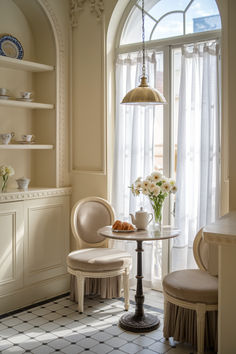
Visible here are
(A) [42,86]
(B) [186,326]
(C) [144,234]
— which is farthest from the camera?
(A) [42,86]

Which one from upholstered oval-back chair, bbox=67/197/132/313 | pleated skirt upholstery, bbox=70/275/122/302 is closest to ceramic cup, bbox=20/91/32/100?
upholstered oval-back chair, bbox=67/197/132/313

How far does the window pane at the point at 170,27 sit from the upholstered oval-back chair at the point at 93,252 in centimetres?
161

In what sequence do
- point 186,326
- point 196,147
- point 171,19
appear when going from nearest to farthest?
point 186,326, point 196,147, point 171,19

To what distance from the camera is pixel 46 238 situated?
4.29m

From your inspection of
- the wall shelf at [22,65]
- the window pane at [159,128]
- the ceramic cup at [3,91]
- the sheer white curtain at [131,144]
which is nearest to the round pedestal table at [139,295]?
the sheer white curtain at [131,144]

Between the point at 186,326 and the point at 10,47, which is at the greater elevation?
the point at 10,47

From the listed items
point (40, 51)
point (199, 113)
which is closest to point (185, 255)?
point (199, 113)

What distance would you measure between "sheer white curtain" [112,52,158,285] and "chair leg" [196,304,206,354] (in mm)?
1219

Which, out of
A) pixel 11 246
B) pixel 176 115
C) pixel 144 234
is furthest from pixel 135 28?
pixel 11 246

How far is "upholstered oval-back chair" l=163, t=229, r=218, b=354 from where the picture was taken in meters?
2.99

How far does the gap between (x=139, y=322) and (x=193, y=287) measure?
27.8 inches

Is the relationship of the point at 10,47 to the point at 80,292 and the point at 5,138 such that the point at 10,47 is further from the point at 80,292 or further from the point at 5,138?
the point at 80,292

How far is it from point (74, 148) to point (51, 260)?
1131 mm

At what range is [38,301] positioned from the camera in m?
4.16
